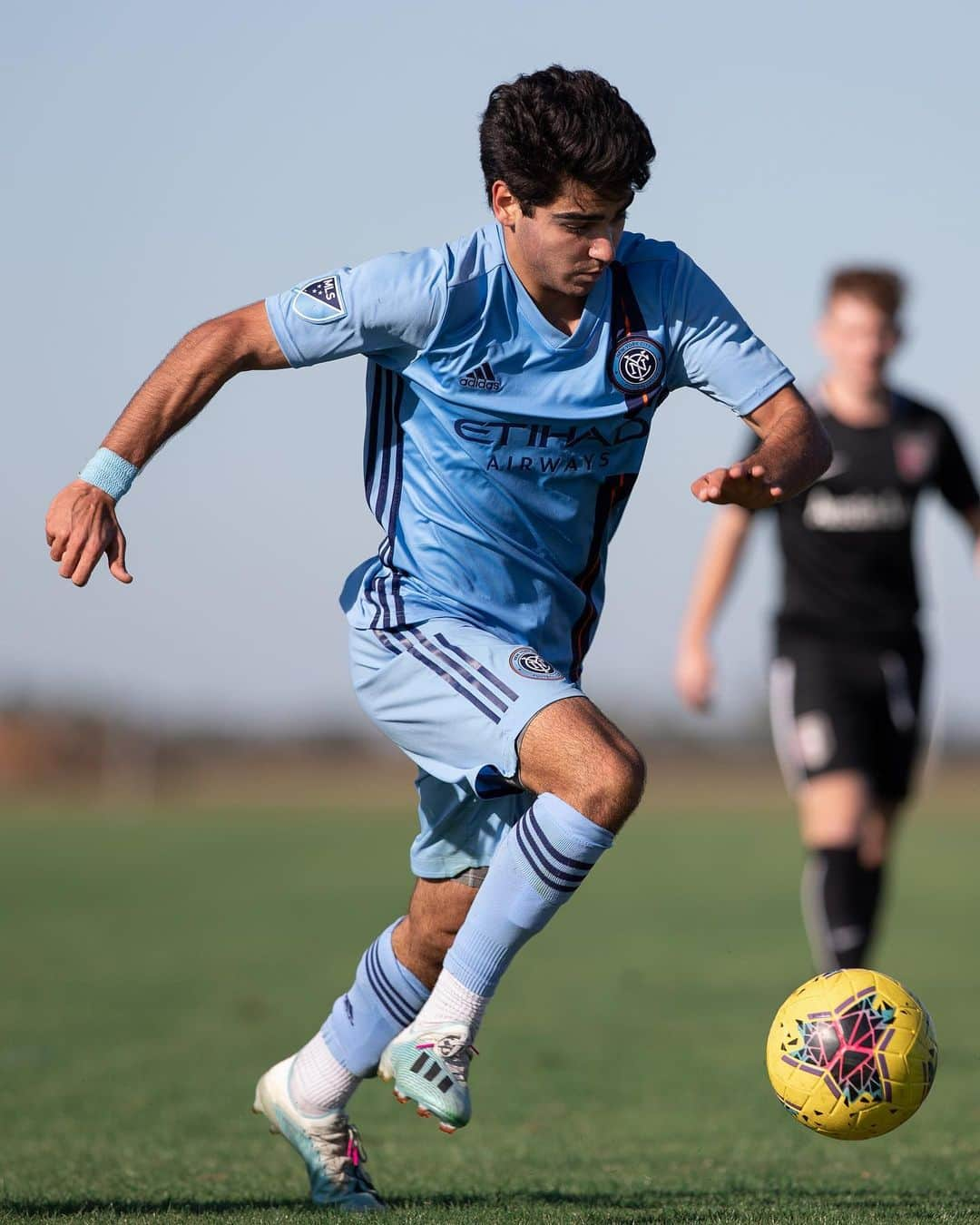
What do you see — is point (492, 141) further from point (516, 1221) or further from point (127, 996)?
point (127, 996)

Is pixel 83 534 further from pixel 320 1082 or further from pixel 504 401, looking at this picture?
pixel 320 1082

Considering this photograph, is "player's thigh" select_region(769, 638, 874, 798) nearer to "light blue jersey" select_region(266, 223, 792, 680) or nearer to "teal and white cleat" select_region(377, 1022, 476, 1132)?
"light blue jersey" select_region(266, 223, 792, 680)

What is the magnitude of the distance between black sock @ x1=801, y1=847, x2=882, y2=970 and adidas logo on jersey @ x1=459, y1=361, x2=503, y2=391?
13.8 feet

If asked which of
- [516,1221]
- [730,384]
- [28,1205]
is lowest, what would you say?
[28,1205]

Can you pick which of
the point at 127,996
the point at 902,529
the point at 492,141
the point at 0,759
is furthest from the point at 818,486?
the point at 0,759

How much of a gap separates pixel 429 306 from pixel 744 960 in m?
10.7

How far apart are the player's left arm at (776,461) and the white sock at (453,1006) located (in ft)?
4.51

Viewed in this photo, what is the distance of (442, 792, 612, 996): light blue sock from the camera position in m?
4.43

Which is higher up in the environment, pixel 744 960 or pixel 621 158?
pixel 621 158

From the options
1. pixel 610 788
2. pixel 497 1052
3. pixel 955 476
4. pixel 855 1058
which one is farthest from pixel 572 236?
pixel 497 1052

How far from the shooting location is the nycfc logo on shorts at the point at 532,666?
→ 4.73m

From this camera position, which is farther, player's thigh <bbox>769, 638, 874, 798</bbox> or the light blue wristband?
player's thigh <bbox>769, 638, 874, 798</bbox>

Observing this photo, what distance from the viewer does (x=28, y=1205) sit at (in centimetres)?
479

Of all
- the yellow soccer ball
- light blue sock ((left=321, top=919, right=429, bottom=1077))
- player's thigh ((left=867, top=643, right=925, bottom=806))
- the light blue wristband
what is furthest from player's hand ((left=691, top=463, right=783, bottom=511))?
player's thigh ((left=867, top=643, right=925, bottom=806))
